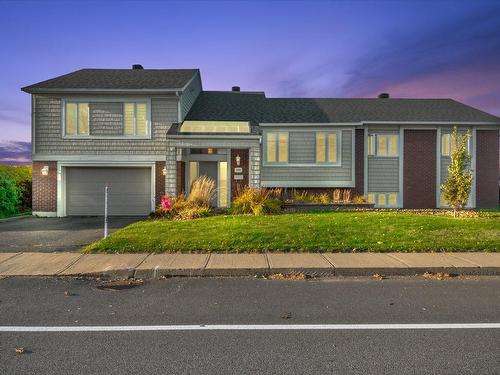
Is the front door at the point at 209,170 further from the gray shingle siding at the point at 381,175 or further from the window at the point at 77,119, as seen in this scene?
the gray shingle siding at the point at 381,175

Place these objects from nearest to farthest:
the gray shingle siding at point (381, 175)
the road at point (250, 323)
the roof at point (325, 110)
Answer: the road at point (250, 323), the roof at point (325, 110), the gray shingle siding at point (381, 175)

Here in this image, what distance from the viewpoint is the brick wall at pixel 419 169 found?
1870cm

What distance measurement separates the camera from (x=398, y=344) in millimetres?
4027

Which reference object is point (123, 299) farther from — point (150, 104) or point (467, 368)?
point (150, 104)

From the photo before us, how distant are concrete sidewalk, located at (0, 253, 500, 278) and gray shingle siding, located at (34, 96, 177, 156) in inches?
338

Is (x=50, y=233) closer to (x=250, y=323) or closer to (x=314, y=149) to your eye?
(x=250, y=323)

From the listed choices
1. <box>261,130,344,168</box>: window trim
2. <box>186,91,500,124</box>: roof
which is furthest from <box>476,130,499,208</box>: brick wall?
<box>261,130,344,168</box>: window trim

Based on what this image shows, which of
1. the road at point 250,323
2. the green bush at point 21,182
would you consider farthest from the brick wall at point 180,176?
the road at point 250,323

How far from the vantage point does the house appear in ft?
53.1

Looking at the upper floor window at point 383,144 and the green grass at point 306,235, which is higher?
the upper floor window at point 383,144

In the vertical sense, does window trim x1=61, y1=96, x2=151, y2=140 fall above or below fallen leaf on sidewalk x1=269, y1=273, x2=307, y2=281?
above

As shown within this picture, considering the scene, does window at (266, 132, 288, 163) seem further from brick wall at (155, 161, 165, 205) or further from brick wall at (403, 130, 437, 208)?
brick wall at (403, 130, 437, 208)

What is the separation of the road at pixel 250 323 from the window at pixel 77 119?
11.0m

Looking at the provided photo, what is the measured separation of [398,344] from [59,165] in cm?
1582
